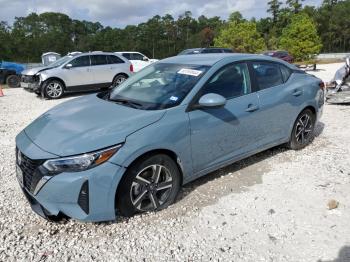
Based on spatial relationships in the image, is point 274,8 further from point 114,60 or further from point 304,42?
point 114,60

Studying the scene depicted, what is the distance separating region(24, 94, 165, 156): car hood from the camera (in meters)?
3.38

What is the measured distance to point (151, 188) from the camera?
3.77 metres

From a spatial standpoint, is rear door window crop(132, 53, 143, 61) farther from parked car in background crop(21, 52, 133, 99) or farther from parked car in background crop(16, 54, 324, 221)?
parked car in background crop(16, 54, 324, 221)

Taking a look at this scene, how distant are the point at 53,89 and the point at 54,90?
0.16ft

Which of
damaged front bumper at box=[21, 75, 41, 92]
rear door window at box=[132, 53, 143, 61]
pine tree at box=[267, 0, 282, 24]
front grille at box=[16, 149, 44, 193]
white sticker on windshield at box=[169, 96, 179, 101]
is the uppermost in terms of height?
pine tree at box=[267, 0, 282, 24]

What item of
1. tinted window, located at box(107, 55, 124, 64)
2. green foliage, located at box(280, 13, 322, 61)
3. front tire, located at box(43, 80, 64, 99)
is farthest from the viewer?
green foliage, located at box(280, 13, 322, 61)

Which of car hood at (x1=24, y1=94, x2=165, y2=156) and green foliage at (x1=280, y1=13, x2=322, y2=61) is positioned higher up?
green foliage at (x1=280, y1=13, x2=322, y2=61)

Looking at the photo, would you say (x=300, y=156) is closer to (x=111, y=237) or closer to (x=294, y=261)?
(x=294, y=261)

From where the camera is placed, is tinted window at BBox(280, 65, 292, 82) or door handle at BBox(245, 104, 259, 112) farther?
tinted window at BBox(280, 65, 292, 82)

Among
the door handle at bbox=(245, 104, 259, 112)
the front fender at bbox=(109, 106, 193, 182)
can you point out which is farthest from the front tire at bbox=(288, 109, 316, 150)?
the front fender at bbox=(109, 106, 193, 182)

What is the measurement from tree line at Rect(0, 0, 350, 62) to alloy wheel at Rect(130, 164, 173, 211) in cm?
3256

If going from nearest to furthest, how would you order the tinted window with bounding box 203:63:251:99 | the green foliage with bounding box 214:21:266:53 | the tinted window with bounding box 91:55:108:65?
1. the tinted window with bounding box 203:63:251:99
2. the tinted window with bounding box 91:55:108:65
3. the green foliage with bounding box 214:21:266:53

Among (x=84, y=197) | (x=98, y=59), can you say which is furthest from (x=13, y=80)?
(x=84, y=197)

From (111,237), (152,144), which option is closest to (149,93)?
(152,144)
